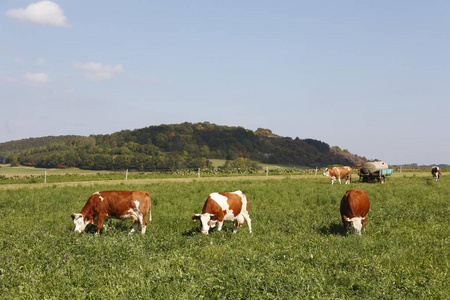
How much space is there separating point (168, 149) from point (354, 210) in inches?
3985

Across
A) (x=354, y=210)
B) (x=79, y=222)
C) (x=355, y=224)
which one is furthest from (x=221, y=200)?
(x=79, y=222)

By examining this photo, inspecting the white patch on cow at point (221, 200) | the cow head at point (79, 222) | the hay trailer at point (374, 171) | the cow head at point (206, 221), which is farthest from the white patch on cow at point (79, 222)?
the hay trailer at point (374, 171)

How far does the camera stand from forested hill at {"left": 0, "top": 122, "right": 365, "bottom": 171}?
87.7m

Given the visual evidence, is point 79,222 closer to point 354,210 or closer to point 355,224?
point 355,224

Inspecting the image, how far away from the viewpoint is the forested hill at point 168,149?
288ft

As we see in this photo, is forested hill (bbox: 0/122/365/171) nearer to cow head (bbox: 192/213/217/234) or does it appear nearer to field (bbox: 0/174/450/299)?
cow head (bbox: 192/213/217/234)

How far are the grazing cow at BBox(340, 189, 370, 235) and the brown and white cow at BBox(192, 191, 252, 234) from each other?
134 inches

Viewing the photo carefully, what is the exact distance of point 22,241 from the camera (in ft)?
31.6

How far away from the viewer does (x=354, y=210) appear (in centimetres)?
1255

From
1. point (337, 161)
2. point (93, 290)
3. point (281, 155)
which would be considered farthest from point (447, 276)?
point (337, 161)

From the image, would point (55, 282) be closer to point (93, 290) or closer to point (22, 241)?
point (93, 290)

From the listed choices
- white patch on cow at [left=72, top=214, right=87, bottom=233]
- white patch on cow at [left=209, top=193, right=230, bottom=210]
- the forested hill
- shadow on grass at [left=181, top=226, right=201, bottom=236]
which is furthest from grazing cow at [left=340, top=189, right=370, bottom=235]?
the forested hill

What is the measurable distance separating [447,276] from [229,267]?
451 centimetres

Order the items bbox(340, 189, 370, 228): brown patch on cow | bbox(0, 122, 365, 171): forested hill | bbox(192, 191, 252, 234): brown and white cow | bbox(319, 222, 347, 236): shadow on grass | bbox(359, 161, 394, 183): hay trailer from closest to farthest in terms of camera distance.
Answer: bbox(192, 191, 252, 234): brown and white cow < bbox(319, 222, 347, 236): shadow on grass < bbox(340, 189, 370, 228): brown patch on cow < bbox(359, 161, 394, 183): hay trailer < bbox(0, 122, 365, 171): forested hill
